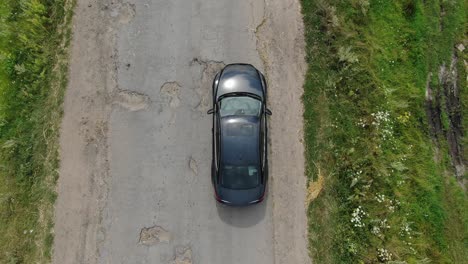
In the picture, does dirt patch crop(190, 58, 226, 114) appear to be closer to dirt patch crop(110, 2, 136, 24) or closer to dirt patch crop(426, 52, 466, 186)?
dirt patch crop(110, 2, 136, 24)

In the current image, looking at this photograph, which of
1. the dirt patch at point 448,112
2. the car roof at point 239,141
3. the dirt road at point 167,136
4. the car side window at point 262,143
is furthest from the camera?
the dirt patch at point 448,112

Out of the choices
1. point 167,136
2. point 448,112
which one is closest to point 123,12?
point 167,136

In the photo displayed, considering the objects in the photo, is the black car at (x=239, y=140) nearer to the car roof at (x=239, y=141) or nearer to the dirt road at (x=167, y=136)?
the car roof at (x=239, y=141)

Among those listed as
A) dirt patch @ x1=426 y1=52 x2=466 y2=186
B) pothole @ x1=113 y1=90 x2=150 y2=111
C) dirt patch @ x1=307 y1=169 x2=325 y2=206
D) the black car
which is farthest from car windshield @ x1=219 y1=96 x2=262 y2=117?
dirt patch @ x1=426 y1=52 x2=466 y2=186

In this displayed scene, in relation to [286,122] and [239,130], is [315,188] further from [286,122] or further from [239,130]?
[239,130]

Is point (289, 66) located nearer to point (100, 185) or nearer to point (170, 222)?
point (170, 222)

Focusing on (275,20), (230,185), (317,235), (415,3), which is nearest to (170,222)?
(230,185)

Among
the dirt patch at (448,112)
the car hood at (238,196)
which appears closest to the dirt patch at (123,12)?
the car hood at (238,196)
